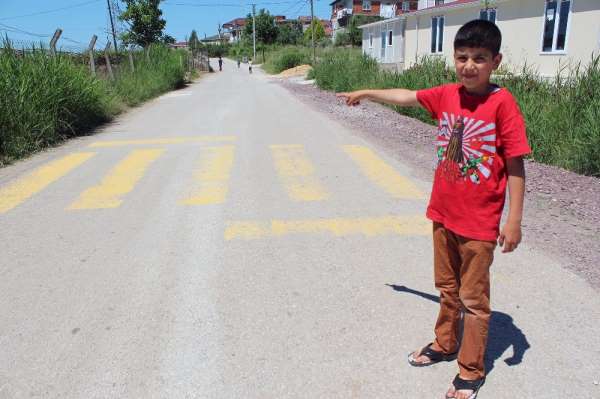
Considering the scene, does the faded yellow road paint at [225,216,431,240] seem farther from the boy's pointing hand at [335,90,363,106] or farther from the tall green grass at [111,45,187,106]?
the tall green grass at [111,45,187,106]

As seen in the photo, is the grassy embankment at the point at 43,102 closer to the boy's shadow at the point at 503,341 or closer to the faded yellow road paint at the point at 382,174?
the faded yellow road paint at the point at 382,174

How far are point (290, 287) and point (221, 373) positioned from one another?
1.10 m

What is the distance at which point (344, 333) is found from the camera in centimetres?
308

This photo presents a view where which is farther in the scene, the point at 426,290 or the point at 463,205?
the point at 426,290

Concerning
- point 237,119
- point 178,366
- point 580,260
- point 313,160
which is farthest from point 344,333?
point 237,119

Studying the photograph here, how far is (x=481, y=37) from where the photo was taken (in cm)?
223

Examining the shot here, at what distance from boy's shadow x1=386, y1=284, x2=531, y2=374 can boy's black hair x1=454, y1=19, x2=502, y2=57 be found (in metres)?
1.66

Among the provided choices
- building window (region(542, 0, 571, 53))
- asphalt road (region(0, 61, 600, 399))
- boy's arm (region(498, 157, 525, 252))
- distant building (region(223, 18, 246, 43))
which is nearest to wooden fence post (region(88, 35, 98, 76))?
asphalt road (region(0, 61, 600, 399))

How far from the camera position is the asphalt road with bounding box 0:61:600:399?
2.68 meters

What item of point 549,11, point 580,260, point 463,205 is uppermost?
point 549,11

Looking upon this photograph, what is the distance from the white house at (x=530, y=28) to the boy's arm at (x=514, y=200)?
469 inches

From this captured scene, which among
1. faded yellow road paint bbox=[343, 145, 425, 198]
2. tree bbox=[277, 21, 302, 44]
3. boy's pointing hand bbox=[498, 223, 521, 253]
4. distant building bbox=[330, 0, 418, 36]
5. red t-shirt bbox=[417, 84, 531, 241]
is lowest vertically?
faded yellow road paint bbox=[343, 145, 425, 198]

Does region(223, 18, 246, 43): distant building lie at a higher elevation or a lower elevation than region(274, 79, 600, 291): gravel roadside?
higher

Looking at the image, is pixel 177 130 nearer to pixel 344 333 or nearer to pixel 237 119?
pixel 237 119
